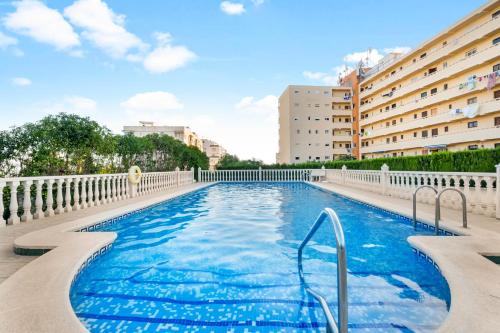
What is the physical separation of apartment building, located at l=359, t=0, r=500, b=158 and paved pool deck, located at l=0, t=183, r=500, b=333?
3187 centimetres

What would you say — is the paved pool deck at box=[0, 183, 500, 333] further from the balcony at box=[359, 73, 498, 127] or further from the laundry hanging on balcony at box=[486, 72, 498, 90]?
the balcony at box=[359, 73, 498, 127]

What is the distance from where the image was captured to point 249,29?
2153 cm

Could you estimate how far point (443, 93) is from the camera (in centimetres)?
3569

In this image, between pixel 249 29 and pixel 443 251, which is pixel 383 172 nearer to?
pixel 443 251

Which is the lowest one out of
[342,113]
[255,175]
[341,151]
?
[255,175]

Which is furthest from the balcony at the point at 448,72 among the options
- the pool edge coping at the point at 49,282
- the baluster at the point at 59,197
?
the pool edge coping at the point at 49,282

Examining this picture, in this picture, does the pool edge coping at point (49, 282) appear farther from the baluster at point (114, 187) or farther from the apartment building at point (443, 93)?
the apartment building at point (443, 93)

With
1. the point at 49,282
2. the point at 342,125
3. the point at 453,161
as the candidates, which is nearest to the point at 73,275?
the point at 49,282

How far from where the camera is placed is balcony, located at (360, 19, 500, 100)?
29.4m

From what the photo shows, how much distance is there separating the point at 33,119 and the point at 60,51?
7885mm

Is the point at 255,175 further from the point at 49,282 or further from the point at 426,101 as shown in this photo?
the point at 426,101

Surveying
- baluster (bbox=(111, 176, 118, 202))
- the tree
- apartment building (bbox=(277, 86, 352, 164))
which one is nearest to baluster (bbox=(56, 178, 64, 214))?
the tree

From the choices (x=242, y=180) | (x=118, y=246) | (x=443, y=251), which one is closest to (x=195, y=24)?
(x=242, y=180)

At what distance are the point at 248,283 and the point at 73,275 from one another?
79.4 inches
